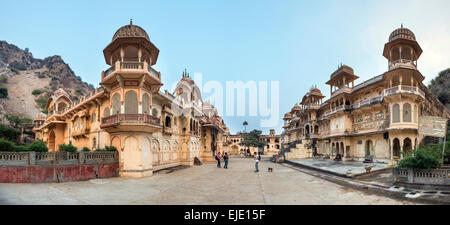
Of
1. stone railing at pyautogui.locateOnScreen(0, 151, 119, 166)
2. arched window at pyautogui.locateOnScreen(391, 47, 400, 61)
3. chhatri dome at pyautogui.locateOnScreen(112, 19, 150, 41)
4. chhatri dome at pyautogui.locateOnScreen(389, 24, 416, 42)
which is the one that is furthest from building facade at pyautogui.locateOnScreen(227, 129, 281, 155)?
stone railing at pyautogui.locateOnScreen(0, 151, 119, 166)

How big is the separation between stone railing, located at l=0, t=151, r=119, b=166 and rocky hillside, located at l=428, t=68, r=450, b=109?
5148 centimetres

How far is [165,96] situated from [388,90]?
2195 centimetres

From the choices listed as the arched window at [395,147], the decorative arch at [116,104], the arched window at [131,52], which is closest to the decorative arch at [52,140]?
the decorative arch at [116,104]

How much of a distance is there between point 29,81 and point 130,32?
93575 millimetres

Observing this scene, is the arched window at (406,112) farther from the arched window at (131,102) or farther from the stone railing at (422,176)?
the arched window at (131,102)

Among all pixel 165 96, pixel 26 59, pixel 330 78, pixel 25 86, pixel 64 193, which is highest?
pixel 26 59

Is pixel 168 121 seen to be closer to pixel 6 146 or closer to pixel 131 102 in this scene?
pixel 131 102

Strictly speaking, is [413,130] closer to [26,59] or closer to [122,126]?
[122,126]

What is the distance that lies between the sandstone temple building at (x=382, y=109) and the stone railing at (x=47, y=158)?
21820mm

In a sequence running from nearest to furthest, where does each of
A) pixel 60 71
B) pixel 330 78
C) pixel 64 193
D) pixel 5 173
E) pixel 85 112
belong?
pixel 64 193, pixel 5 173, pixel 85 112, pixel 330 78, pixel 60 71

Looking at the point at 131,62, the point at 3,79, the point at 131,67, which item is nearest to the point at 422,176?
the point at 131,62

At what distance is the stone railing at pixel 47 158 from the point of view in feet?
40.1
